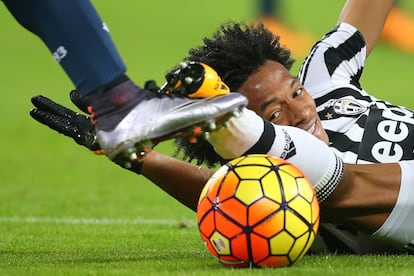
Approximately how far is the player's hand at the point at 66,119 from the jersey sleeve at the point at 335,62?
49.9 inches

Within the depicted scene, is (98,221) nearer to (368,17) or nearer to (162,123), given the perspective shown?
(368,17)

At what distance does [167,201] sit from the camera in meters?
8.73

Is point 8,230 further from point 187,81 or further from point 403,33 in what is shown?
point 403,33

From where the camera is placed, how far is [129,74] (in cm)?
1788

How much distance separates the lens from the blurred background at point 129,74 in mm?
8648

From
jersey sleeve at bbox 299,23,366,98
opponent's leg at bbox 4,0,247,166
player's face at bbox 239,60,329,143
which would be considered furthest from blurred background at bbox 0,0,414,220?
opponent's leg at bbox 4,0,247,166

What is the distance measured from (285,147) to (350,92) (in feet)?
3.46

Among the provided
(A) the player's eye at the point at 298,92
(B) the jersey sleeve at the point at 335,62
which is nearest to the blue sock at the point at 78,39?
(A) the player's eye at the point at 298,92

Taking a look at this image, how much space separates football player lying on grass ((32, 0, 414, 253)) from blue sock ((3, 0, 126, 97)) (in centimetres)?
65

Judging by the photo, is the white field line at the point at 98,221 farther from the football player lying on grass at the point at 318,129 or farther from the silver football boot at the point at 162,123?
the silver football boot at the point at 162,123

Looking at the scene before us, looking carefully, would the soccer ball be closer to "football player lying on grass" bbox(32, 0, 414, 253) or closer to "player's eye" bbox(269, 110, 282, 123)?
"football player lying on grass" bbox(32, 0, 414, 253)

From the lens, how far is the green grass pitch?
4805mm

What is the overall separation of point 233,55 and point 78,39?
119 centimetres

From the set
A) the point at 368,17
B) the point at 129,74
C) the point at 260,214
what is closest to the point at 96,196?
the point at 368,17
